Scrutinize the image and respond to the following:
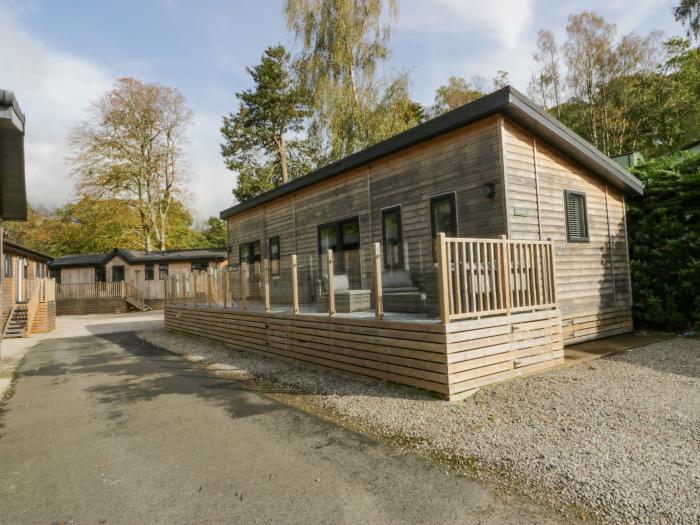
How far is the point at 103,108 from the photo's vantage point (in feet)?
94.9

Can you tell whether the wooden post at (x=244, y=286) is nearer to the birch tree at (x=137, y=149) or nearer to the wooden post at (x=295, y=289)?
the wooden post at (x=295, y=289)

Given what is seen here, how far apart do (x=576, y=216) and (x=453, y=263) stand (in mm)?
4557

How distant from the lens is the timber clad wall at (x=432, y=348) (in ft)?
15.8

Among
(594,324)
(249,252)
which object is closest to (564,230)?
(594,324)

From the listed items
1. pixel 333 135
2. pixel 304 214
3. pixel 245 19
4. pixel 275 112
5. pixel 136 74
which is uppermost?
pixel 136 74

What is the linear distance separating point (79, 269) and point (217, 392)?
2843cm

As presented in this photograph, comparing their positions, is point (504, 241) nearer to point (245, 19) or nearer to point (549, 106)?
point (245, 19)

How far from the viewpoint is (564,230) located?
Answer: 25.9 ft

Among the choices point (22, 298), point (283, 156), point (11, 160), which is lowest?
point (22, 298)

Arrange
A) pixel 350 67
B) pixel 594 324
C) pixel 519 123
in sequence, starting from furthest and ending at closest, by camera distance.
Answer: pixel 350 67
pixel 594 324
pixel 519 123

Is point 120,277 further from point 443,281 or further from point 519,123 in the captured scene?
point 443,281

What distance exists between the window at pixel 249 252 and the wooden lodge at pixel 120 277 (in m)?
11.4

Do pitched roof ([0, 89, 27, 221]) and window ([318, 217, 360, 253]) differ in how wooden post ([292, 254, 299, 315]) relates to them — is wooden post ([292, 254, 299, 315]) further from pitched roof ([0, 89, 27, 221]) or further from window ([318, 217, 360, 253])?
pitched roof ([0, 89, 27, 221])

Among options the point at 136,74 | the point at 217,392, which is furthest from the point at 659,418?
the point at 136,74
